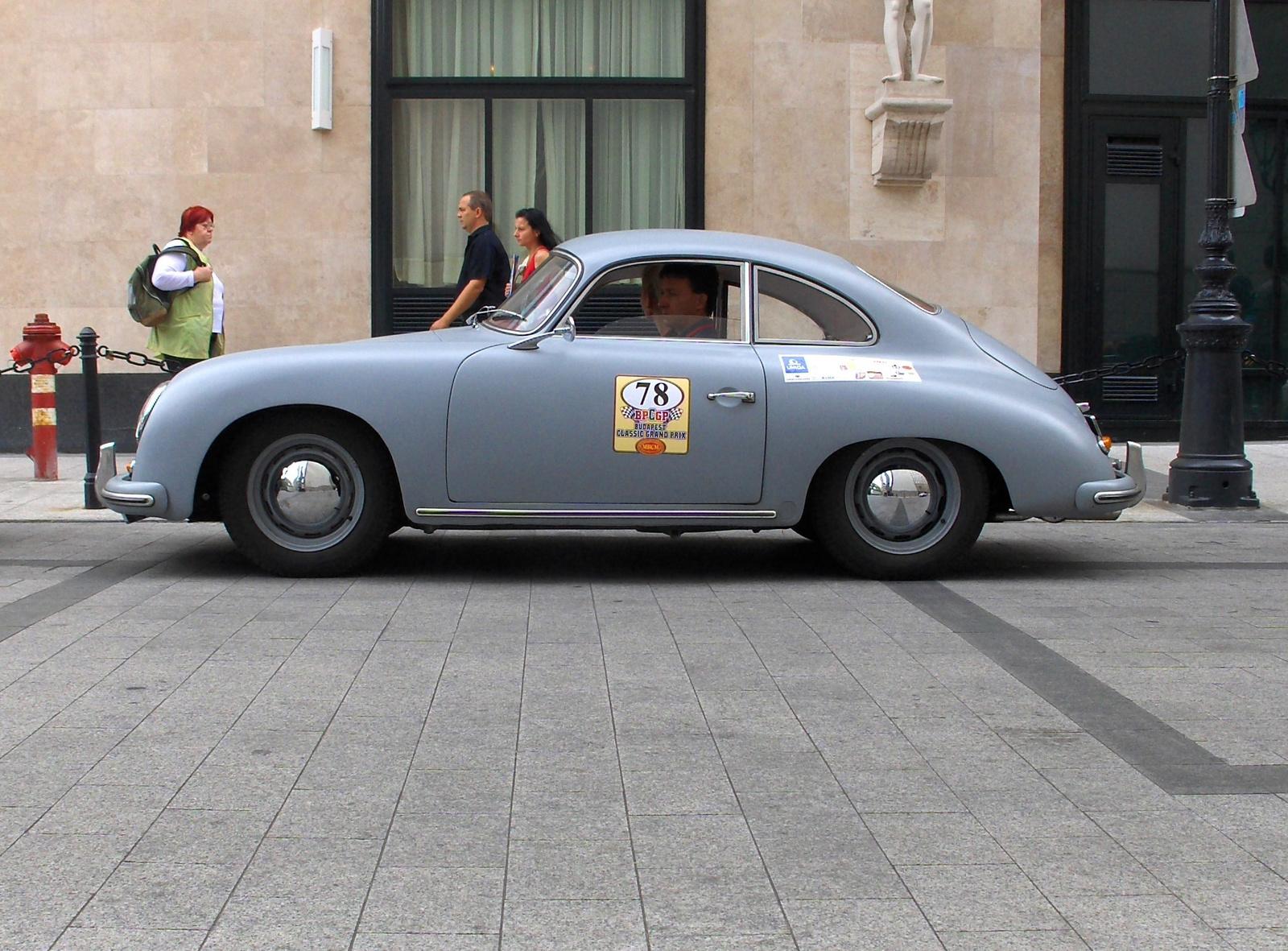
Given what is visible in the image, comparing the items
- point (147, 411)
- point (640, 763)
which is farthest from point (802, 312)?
point (640, 763)

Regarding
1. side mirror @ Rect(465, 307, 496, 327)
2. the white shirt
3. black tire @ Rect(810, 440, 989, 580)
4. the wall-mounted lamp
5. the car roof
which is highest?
the wall-mounted lamp

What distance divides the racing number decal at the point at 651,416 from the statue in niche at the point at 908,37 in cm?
752

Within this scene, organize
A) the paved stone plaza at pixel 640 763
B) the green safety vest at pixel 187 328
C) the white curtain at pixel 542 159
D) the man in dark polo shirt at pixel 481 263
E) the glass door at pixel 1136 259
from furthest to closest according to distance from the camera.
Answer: the glass door at pixel 1136 259, the white curtain at pixel 542 159, the green safety vest at pixel 187 328, the man in dark polo shirt at pixel 481 263, the paved stone plaza at pixel 640 763

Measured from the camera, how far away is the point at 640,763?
4.39 meters

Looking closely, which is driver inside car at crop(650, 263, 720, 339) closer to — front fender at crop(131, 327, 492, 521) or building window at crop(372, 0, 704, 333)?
front fender at crop(131, 327, 492, 521)

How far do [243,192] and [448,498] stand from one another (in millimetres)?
7706

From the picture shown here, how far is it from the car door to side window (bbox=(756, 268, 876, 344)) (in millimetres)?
412

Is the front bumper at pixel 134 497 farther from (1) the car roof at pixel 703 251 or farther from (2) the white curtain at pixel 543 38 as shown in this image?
(2) the white curtain at pixel 543 38

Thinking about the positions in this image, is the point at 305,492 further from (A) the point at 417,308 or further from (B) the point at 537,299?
(A) the point at 417,308

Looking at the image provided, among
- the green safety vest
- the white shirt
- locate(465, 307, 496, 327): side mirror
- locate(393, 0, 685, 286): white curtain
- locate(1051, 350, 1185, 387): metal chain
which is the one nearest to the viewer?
locate(465, 307, 496, 327): side mirror

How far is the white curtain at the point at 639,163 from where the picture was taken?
Answer: 1453cm

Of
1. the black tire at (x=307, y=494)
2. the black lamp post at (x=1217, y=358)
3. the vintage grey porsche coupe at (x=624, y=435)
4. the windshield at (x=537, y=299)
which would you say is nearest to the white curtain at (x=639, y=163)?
the black lamp post at (x=1217, y=358)

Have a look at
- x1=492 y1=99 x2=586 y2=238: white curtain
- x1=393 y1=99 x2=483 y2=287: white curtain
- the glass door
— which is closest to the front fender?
x1=393 y1=99 x2=483 y2=287: white curtain

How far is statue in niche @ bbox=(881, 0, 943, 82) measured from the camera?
14.0 metres
